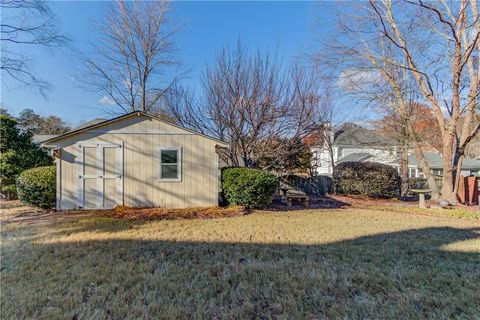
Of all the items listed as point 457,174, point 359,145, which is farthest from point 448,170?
point 359,145

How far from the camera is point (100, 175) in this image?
8.59 meters

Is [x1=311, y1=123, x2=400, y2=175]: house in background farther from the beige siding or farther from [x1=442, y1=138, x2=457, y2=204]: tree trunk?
the beige siding

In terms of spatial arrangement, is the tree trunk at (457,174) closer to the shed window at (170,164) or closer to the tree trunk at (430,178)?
the tree trunk at (430,178)

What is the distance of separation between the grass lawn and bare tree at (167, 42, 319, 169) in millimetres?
5528

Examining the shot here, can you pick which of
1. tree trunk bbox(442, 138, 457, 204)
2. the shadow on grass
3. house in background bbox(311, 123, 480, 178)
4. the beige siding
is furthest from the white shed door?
tree trunk bbox(442, 138, 457, 204)

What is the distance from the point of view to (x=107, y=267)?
371 centimetres

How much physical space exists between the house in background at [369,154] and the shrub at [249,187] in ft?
30.2

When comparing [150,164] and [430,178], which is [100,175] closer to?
[150,164]

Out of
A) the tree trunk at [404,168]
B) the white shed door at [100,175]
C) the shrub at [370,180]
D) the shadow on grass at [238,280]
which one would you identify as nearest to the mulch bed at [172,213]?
the white shed door at [100,175]

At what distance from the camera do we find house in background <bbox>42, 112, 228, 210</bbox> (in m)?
8.47

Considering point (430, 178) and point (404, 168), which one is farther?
point (404, 168)

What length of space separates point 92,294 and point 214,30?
36.5ft

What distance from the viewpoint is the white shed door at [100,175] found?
336 inches

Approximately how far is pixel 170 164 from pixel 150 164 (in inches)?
25.5
